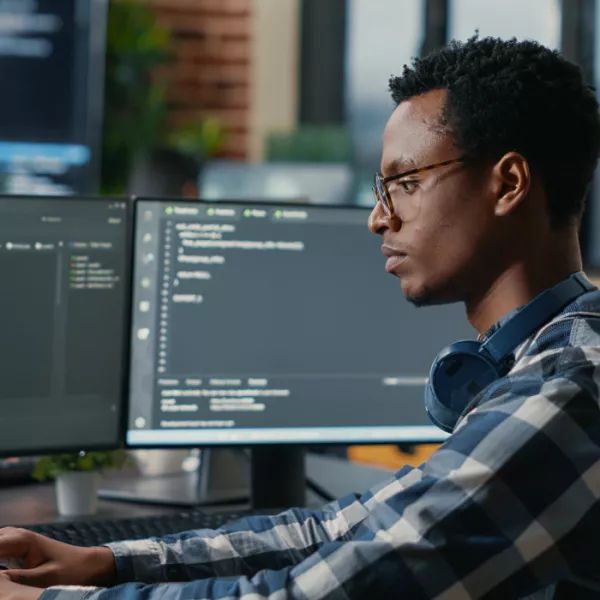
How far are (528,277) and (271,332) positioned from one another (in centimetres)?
60

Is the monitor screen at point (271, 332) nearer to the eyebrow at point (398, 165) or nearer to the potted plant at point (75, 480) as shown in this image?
the potted plant at point (75, 480)

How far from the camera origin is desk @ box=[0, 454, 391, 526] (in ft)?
5.08

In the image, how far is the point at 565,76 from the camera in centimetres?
108

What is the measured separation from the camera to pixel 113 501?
1.67 meters

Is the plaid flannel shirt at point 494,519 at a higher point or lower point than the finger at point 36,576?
higher

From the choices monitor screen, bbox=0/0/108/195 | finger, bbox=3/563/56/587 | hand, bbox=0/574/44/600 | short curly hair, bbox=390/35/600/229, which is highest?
monitor screen, bbox=0/0/108/195

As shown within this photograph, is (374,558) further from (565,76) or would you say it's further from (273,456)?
(273,456)

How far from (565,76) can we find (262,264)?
0.63 m

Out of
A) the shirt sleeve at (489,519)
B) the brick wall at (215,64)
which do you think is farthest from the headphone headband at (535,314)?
the brick wall at (215,64)

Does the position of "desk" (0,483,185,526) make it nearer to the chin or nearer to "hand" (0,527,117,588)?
"hand" (0,527,117,588)

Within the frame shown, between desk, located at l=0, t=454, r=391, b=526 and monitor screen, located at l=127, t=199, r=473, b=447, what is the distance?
14 cm

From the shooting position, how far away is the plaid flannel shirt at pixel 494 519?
856mm

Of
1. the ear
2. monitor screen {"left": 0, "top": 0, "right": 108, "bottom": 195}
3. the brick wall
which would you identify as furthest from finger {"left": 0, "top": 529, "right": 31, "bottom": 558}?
the brick wall

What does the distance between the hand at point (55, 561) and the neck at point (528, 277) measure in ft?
1.58
